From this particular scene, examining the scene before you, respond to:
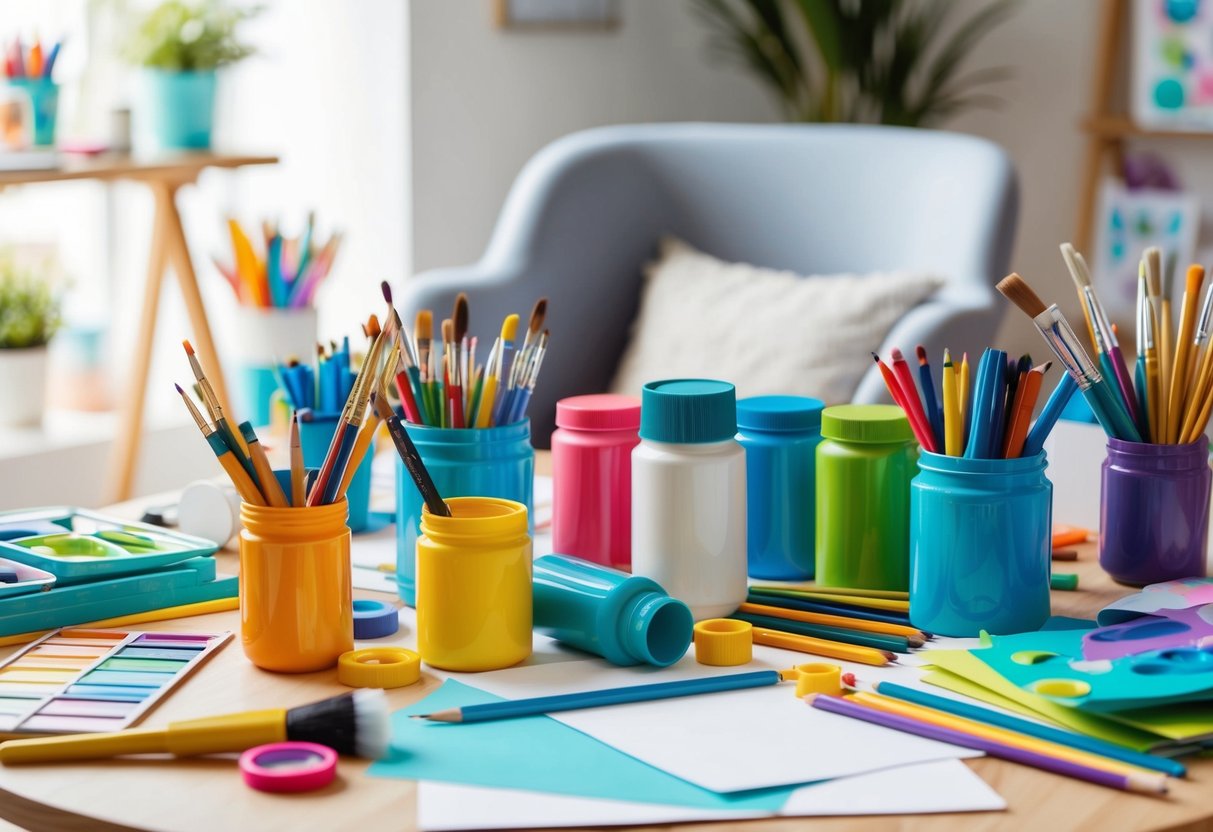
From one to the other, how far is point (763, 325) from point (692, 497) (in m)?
1.01

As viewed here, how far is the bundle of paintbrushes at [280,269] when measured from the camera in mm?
2379

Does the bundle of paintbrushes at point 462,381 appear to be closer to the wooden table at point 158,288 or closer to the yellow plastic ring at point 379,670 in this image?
the yellow plastic ring at point 379,670

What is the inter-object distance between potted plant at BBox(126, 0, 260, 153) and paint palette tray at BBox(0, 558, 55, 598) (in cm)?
163

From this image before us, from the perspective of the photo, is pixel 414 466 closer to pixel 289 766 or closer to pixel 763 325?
pixel 289 766

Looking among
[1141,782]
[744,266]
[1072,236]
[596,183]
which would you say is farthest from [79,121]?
[1141,782]

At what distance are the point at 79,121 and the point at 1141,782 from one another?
247 cm

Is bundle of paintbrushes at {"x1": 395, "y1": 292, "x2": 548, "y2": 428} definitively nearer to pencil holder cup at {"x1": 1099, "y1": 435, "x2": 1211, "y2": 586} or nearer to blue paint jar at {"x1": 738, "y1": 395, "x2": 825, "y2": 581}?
blue paint jar at {"x1": 738, "y1": 395, "x2": 825, "y2": 581}

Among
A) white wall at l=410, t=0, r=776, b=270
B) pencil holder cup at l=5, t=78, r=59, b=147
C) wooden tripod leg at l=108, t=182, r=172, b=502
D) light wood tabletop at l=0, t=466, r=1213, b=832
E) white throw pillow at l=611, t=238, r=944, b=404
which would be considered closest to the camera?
light wood tabletop at l=0, t=466, r=1213, b=832

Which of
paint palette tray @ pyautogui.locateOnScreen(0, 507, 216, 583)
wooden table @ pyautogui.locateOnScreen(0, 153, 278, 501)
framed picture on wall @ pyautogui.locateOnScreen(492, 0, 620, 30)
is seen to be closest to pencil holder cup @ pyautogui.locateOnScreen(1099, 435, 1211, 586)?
paint palette tray @ pyautogui.locateOnScreen(0, 507, 216, 583)

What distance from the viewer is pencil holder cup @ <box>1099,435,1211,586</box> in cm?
104

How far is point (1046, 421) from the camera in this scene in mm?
930

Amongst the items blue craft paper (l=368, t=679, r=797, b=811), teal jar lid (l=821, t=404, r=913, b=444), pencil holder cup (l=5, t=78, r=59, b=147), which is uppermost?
pencil holder cup (l=5, t=78, r=59, b=147)

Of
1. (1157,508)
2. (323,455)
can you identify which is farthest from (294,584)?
(1157,508)

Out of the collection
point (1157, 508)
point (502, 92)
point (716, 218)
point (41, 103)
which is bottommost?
point (1157, 508)
